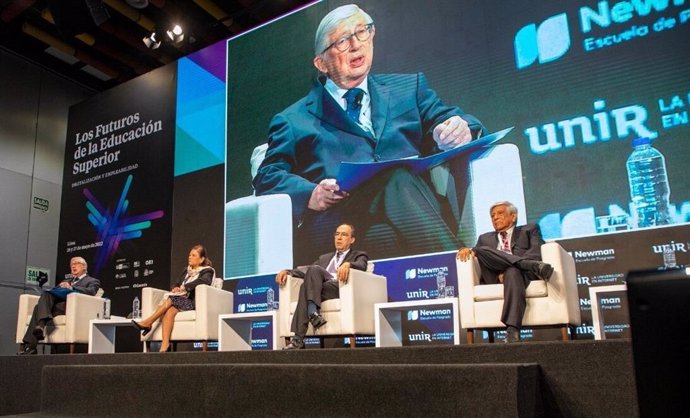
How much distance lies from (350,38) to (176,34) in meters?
2.27

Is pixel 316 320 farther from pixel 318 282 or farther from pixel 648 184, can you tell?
pixel 648 184

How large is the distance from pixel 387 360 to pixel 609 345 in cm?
101

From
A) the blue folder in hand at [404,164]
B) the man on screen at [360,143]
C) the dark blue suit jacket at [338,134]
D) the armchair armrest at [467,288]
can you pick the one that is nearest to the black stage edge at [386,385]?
the armchair armrest at [467,288]

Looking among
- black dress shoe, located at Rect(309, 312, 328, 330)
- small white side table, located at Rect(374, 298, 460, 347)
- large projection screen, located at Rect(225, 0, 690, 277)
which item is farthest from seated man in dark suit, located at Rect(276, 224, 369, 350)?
large projection screen, located at Rect(225, 0, 690, 277)

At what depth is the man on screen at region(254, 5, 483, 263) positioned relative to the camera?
499 cm

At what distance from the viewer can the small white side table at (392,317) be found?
13.2ft

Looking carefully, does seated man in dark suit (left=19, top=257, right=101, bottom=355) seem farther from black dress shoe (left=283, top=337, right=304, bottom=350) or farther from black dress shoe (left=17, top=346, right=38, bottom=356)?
black dress shoe (left=283, top=337, right=304, bottom=350)

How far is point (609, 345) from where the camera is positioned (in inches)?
85.6

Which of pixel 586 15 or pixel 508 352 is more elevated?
pixel 586 15

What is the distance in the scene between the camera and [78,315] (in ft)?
18.0

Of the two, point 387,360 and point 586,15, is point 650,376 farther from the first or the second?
point 586,15

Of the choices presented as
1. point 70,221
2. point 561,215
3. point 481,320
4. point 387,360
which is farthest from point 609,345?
point 70,221

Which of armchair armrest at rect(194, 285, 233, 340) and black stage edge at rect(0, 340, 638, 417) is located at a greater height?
armchair armrest at rect(194, 285, 233, 340)

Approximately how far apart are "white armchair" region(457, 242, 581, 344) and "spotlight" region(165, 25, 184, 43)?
4.55 metres
